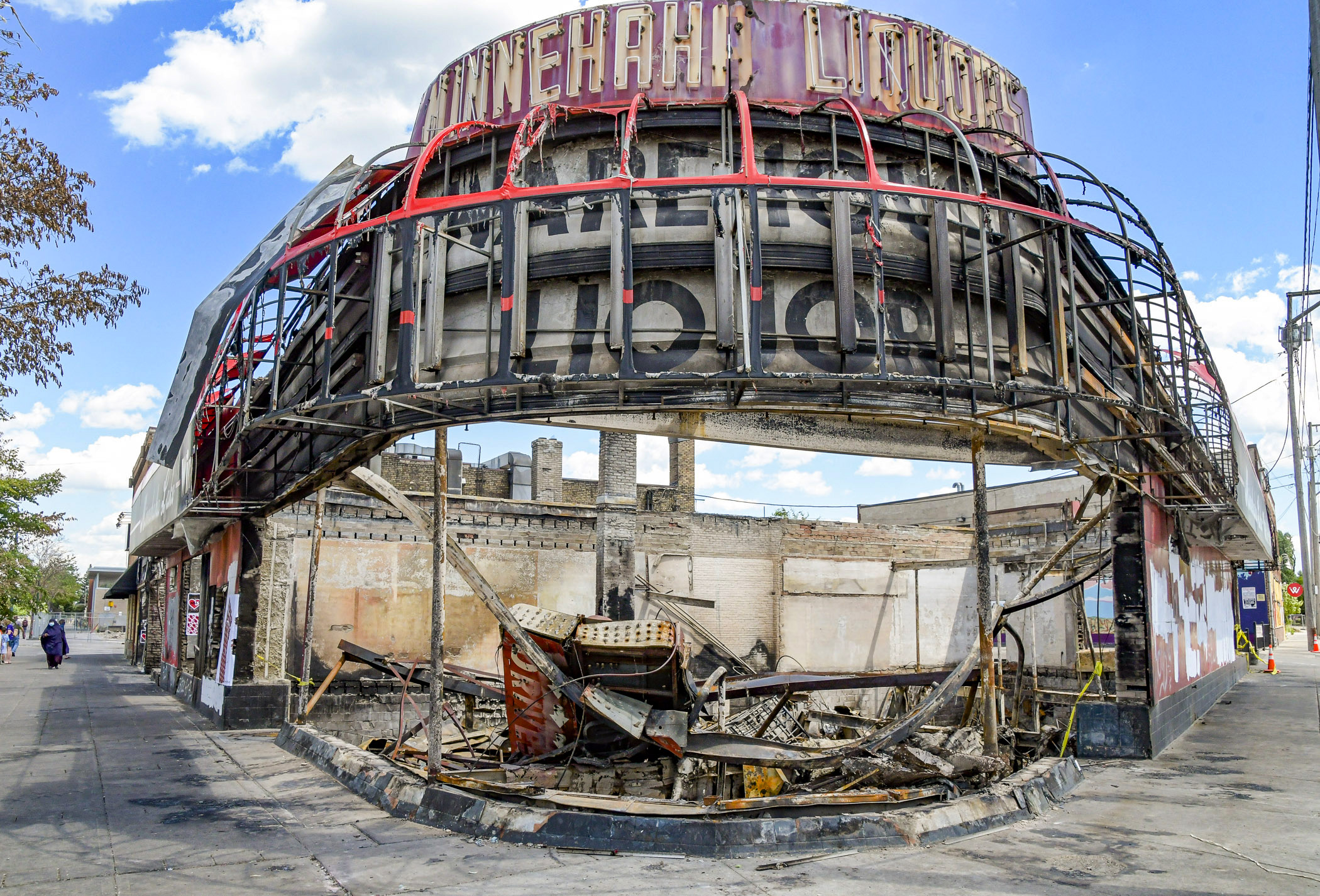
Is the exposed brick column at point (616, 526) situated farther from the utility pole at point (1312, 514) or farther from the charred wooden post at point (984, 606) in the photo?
the utility pole at point (1312, 514)

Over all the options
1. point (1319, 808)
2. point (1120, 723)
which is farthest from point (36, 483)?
point (1319, 808)

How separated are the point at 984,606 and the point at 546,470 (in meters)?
17.4

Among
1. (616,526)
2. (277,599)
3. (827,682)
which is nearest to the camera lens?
(827,682)

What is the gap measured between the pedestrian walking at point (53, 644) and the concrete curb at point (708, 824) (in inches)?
1151

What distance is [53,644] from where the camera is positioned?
3231cm

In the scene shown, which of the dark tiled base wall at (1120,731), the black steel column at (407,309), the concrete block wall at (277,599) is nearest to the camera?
the black steel column at (407,309)

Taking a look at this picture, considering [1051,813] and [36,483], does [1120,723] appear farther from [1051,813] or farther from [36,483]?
[36,483]

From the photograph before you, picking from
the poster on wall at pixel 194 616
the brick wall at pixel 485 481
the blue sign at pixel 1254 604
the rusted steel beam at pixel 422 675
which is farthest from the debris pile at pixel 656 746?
the blue sign at pixel 1254 604

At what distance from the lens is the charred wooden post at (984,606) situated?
9.93m

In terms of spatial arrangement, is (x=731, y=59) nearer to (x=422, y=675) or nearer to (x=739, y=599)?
(x=422, y=675)

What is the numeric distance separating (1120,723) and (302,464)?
1113 centimetres

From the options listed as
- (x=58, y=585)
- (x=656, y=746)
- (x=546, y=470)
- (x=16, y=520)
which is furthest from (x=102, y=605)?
(x=656, y=746)

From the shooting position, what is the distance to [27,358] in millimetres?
10406

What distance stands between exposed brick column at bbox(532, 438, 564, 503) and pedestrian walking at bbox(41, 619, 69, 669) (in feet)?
61.4
